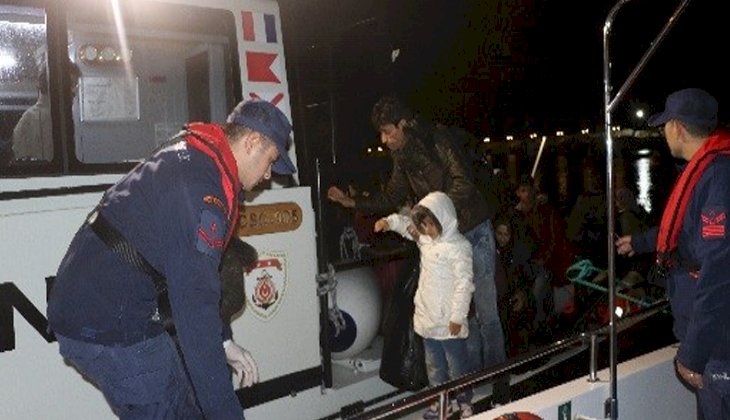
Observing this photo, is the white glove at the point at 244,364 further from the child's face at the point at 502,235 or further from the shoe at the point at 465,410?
the child's face at the point at 502,235

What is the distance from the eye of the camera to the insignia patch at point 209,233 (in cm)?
218

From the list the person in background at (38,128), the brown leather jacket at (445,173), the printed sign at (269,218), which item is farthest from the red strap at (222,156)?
the brown leather jacket at (445,173)

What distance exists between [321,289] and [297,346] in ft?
1.18

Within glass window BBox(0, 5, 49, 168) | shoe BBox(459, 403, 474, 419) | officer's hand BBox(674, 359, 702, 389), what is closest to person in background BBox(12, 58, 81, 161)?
glass window BBox(0, 5, 49, 168)

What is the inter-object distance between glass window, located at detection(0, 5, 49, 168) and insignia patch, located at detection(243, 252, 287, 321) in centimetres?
114

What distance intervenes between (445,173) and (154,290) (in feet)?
9.13

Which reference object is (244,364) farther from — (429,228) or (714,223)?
(429,228)

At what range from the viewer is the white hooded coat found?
14.8 ft

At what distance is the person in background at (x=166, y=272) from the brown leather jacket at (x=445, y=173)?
2484 mm

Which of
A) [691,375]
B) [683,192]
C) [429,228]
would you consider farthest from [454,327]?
[683,192]

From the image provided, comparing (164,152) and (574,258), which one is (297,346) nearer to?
(164,152)

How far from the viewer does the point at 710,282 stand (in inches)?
120

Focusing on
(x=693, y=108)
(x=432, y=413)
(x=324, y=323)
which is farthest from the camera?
(x=324, y=323)

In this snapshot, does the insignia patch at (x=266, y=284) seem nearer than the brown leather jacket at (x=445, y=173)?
Yes
